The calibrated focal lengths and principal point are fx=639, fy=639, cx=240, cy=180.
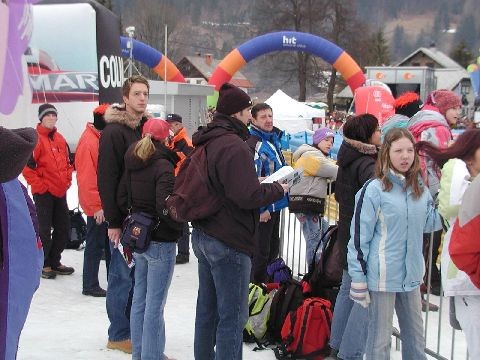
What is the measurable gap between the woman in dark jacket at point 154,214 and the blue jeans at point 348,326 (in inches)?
45.4

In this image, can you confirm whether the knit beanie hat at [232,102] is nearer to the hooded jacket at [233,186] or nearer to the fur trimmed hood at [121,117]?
the hooded jacket at [233,186]

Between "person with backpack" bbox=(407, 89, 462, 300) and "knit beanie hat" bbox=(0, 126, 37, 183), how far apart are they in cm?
385

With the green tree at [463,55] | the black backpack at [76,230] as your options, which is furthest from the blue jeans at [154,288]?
the green tree at [463,55]

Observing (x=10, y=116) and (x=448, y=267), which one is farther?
(x=10, y=116)

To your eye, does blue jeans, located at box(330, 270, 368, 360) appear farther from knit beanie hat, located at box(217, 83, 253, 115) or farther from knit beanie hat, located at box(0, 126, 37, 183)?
knit beanie hat, located at box(0, 126, 37, 183)

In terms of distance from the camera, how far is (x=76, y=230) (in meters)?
7.61

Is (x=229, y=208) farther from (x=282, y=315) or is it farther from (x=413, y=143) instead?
(x=282, y=315)

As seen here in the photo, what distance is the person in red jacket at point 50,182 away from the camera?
622 cm

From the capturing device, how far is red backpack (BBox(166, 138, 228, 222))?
338 centimetres

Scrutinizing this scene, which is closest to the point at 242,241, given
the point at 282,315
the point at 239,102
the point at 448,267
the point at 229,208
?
the point at 229,208

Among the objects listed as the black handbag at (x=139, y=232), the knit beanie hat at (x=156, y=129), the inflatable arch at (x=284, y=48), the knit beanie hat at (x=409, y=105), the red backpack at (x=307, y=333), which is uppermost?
the inflatable arch at (x=284, y=48)

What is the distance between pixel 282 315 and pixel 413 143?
1660mm

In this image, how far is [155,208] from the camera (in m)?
3.95

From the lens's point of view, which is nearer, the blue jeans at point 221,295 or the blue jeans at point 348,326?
the blue jeans at point 221,295
